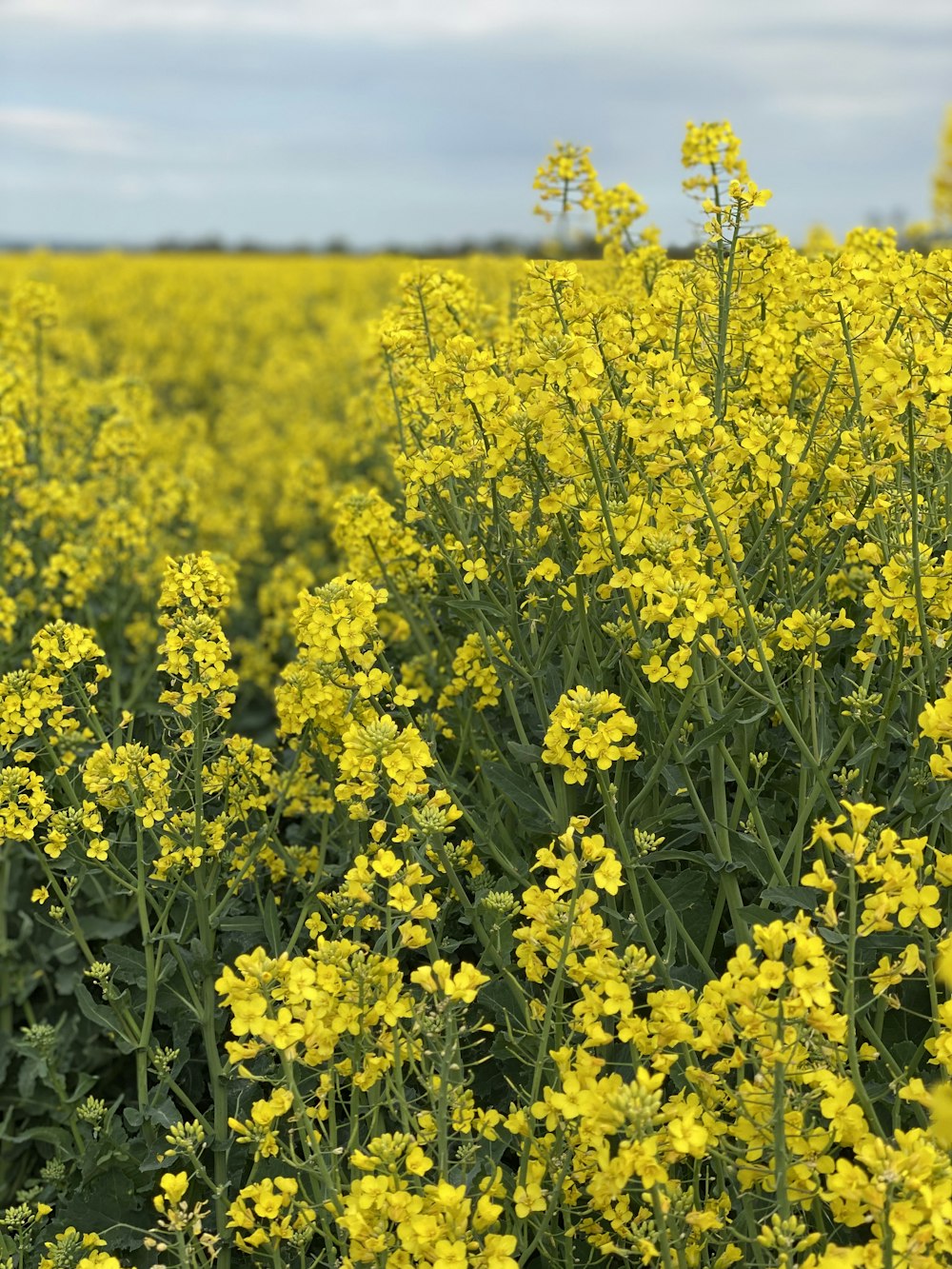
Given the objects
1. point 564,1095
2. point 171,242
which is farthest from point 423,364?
point 171,242

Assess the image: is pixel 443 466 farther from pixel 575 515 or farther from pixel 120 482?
pixel 120 482

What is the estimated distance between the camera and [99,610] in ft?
18.8

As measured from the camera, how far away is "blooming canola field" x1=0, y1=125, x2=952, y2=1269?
2.27m

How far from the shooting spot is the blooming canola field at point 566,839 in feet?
7.44

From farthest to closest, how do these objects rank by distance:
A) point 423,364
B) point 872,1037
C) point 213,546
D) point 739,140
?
point 213,546, point 739,140, point 423,364, point 872,1037

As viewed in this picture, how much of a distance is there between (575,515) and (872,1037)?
1.59 m

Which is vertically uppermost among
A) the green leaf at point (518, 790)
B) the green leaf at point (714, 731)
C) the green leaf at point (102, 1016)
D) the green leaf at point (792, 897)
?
the green leaf at point (714, 731)

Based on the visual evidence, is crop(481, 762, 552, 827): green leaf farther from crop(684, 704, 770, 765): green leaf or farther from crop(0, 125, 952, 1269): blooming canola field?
crop(684, 704, 770, 765): green leaf

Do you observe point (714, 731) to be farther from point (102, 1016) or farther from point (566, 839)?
point (102, 1016)

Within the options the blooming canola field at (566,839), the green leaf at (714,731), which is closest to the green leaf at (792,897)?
the blooming canola field at (566,839)

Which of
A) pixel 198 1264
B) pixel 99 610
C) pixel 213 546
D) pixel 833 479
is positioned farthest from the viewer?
pixel 213 546

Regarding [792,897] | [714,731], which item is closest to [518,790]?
[714,731]

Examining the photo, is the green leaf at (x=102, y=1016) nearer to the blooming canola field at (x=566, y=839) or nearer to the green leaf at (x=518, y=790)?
the blooming canola field at (x=566, y=839)

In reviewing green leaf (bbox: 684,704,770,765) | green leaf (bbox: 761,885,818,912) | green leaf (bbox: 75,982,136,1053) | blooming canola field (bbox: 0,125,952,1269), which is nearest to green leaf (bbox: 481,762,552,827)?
blooming canola field (bbox: 0,125,952,1269)
